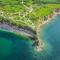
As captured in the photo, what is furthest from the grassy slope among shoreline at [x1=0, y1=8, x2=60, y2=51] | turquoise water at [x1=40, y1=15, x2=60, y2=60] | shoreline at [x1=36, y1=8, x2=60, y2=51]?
turquoise water at [x1=40, y1=15, x2=60, y2=60]

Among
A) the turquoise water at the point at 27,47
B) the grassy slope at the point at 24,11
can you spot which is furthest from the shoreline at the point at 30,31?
the grassy slope at the point at 24,11

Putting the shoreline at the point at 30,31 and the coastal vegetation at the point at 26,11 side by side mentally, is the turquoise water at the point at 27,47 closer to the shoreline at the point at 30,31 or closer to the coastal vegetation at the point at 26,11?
the shoreline at the point at 30,31

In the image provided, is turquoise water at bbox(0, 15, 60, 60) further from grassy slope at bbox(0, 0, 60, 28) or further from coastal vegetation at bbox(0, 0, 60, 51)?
grassy slope at bbox(0, 0, 60, 28)

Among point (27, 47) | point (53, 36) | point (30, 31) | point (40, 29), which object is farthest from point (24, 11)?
point (27, 47)

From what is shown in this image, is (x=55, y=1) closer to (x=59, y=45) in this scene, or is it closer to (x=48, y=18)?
(x=48, y=18)

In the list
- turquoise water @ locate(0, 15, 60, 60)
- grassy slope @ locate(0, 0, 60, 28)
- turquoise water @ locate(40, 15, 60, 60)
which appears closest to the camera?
turquoise water @ locate(0, 15, 60, 60)
